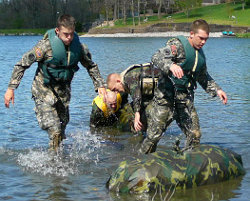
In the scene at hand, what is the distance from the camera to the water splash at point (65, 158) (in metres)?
8.14

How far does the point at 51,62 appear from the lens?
300 inches

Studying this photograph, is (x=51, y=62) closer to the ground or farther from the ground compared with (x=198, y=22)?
closer to the ground

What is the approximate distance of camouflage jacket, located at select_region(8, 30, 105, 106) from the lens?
7520mm

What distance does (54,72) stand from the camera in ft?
25.3

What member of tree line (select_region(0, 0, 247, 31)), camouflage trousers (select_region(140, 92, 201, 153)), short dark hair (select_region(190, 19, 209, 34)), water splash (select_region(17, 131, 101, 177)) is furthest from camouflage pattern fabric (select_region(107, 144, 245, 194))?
tree line (select_region(0, 0, 247, 31))

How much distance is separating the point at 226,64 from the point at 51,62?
2277cm

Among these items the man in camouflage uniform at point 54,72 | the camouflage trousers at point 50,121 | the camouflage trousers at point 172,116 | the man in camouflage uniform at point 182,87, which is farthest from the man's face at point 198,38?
the camouflage trousers at point 50,121

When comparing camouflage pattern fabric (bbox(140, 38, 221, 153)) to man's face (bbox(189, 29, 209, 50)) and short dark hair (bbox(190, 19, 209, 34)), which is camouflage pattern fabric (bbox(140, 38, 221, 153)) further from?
short dark hair (bbox(190, 19, 209, 34))

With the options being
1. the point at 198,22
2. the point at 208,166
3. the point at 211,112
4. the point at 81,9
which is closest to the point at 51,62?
the point at 198,22

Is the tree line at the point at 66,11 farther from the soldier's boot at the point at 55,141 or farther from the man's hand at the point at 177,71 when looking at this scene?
the man's hand at the point at 177,71

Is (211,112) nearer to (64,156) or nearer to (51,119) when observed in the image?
(64,156)

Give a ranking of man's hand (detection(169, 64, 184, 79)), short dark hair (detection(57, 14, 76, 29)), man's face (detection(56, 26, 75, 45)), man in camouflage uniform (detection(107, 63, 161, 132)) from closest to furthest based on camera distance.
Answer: man's hand (detection(169, 64, 184, 79)) < short dark hair (detection(57, 14, 76, 29)) < man's face (detection(56, 26, 75, 45)) < man in camouflage uniform (detection(107, 63, 161, 132))

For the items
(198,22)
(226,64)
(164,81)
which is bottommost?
(226,64)

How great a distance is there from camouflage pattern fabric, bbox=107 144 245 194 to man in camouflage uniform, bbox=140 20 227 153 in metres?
0.64
